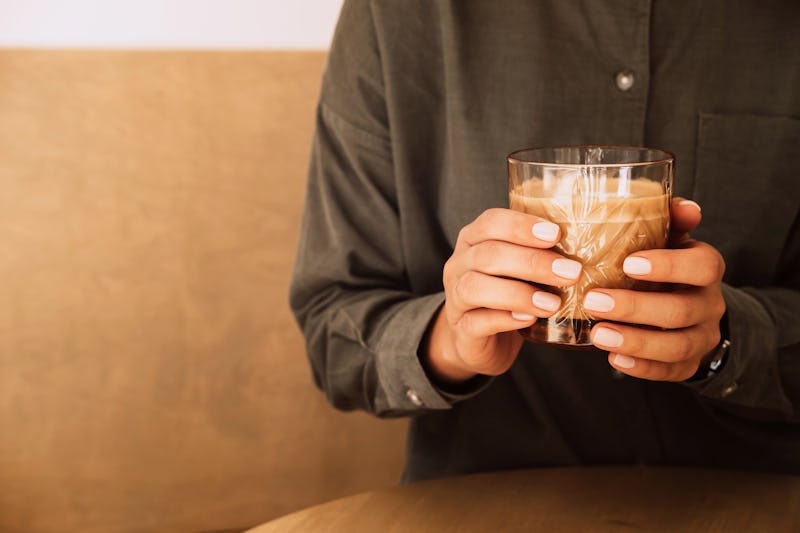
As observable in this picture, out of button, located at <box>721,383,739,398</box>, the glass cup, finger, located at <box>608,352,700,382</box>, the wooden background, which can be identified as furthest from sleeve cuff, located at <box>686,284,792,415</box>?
the wooden background

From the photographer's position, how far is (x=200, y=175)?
5.38 ft

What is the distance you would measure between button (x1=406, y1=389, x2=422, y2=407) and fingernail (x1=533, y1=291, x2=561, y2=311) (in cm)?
31

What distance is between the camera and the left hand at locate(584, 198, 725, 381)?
71 cm

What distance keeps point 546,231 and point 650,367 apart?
0.19 meters

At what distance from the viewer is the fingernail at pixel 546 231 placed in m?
0.70

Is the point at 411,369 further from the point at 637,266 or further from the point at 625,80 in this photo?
the point at 625,80

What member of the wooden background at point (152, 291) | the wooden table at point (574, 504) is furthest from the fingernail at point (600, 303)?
the wooden background at point (152, 291)

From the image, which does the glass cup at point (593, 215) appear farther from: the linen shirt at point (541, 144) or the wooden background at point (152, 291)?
the wooden background at point (152, 291)

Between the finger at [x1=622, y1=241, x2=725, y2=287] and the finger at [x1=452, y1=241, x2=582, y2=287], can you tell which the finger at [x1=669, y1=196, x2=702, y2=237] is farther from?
the finger at [x1=452, y1=241, x2=582, y2=287]

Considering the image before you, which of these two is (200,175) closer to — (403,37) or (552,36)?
(403,37)

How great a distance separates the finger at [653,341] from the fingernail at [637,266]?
54 millimetres

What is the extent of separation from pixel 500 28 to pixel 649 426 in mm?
584

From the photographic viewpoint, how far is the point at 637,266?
708 mm

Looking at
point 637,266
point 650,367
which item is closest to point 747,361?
point 650,367
